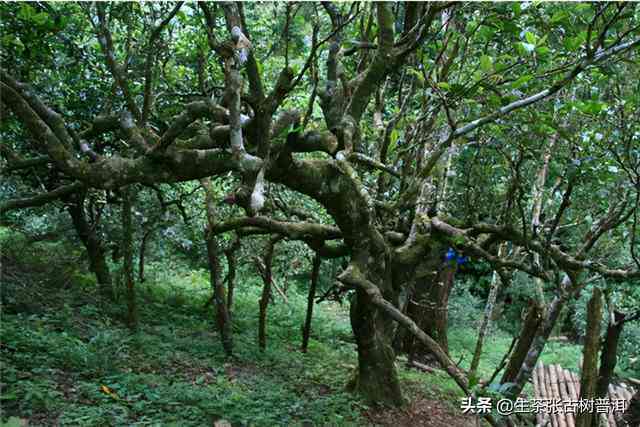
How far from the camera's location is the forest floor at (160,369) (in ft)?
14.0

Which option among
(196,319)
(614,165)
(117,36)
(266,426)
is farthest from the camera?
(196,319)

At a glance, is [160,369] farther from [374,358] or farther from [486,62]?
[486,62]

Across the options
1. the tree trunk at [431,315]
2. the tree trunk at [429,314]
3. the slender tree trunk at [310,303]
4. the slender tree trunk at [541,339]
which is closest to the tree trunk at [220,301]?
the slender tree trunk at [310,303]

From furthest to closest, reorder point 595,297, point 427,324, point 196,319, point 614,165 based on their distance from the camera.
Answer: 1. point 427,324
2. point 196,319
3. point 614,165
4. point 595,297

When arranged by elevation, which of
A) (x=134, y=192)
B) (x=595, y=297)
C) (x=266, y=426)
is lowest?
(x=266, y=426)

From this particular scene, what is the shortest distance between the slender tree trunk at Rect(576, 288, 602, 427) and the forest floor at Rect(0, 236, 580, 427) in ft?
7.66

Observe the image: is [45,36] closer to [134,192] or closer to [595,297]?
[134,192]

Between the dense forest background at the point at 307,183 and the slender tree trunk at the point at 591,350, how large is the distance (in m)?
0.01

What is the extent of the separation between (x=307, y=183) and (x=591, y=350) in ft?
8.08

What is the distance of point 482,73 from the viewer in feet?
12.6

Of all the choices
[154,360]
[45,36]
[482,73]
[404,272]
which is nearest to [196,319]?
[154,360]

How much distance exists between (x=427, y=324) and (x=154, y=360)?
5.18 meters

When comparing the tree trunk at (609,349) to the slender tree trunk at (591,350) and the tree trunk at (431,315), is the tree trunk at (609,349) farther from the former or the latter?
the tree trunk at (431,315)

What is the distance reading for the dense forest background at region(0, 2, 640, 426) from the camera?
3.69 m
